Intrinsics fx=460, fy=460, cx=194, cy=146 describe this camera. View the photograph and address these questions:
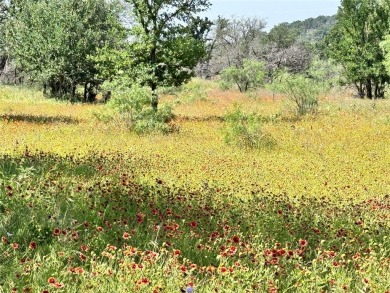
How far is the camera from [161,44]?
18.8m

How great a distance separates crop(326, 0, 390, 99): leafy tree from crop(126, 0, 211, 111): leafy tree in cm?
1868

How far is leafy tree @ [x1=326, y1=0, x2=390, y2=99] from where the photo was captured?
3294 centimetres

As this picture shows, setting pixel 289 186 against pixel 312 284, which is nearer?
pixel 312 284

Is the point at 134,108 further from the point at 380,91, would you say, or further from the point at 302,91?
the point at 380,91

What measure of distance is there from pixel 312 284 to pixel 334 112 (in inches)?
719

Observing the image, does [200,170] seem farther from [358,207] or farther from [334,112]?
[334,112]

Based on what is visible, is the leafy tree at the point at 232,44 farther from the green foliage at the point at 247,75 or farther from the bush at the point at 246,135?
the bush at the point at 246,135

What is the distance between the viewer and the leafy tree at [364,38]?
32.9 metres

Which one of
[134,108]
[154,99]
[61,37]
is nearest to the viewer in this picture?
[134,108]

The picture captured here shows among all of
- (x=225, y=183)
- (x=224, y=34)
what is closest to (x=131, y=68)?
(x=225, y=183)

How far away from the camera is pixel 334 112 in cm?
2123

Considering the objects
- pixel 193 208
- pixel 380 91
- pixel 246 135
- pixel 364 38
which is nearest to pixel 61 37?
pixel 246 135

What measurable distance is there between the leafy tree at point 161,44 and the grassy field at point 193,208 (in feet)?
7.35

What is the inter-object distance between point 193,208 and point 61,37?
2298cm
